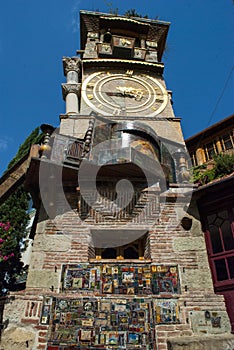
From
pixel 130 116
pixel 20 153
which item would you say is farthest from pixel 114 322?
pixel 20 153

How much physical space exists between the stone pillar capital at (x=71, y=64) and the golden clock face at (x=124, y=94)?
4.47 feet

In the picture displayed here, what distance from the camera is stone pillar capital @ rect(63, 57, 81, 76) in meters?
15.0

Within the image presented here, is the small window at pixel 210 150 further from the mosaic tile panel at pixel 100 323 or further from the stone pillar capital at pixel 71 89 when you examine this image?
the mosaic tile panel at pixel 100 323

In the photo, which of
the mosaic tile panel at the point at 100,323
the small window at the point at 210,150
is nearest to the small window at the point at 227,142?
the small window at the point at 210,150

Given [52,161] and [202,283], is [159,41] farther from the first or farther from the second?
[202,283]

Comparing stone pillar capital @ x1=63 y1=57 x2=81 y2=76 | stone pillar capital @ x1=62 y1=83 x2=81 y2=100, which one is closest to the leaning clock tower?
stone pillar capital @ x1=62 y1=83 x2=81 y2=100

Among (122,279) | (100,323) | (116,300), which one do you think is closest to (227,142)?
(122,279)

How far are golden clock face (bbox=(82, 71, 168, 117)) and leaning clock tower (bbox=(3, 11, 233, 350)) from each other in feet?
7.21

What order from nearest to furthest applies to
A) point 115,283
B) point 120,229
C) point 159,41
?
point 115,283 < point 120,229 < point 159,41

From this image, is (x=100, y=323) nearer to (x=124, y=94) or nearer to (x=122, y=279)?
(x=122, y=279)

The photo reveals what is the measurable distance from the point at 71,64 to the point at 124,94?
3763mm

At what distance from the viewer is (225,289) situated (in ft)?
22.1

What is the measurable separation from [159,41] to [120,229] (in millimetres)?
14018

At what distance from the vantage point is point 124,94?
13438 mm
